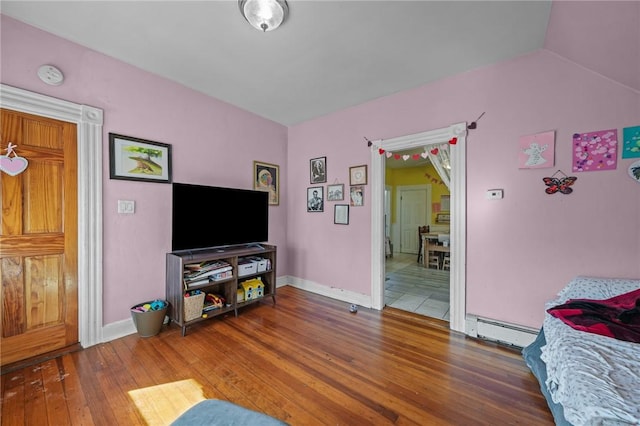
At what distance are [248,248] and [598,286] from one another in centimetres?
321

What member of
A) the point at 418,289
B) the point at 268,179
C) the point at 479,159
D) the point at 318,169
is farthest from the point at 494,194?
the point at 268,179

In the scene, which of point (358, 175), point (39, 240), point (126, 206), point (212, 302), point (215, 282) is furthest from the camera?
point (358, 175)

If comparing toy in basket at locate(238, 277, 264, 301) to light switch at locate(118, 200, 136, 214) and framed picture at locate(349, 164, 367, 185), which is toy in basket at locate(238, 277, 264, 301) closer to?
light switch at locate(118, 200, 136, 214)

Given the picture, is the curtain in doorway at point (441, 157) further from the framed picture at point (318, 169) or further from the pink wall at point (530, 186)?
the framed picture at point (318, 169)

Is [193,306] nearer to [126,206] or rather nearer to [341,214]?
[126,206]

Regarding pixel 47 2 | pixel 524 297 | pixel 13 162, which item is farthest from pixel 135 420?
pixel 524 297

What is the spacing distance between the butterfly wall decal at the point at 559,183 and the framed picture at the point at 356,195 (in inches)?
69.4

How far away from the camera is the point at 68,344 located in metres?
2.05

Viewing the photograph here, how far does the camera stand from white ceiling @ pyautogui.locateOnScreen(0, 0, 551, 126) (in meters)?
1.69

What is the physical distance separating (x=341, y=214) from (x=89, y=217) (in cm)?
266

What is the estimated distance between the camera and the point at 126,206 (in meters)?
2.32

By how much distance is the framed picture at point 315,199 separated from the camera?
3557mm

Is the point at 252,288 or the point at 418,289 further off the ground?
the point at 252,288

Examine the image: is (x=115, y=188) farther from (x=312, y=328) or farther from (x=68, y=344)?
(x=312, y=328)
